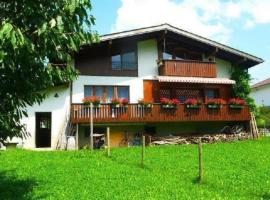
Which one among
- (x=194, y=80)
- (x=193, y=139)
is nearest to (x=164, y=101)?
(x=194, y=80)

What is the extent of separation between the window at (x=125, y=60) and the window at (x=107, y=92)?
131 centimetres

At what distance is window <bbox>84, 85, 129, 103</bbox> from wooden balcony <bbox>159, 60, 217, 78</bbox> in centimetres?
267

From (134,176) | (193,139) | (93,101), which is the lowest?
(134,176)

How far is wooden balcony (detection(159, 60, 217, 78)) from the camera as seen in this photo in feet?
89.2

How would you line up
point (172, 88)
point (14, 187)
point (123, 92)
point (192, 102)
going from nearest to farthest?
point (14, 187) → point (192, 102) → point (123, 92) → point (172, 88)

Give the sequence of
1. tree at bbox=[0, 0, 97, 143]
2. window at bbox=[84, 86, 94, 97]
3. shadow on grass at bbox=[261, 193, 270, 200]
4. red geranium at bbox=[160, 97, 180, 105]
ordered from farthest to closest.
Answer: window at bbox=[84, 86, 94, 97]
red geranium at bbox=[160, 97, 180, 105]
shadow on grass at bbox=[261, 193, 270, 200]
tree at bbox=[0, 0, 97, 143]

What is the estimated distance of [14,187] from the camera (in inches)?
435

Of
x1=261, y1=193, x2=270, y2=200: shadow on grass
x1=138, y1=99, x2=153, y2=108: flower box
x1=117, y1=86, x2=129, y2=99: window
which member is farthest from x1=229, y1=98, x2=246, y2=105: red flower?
x1=261, y1=193, x2=270, y2=200: shadow on grass

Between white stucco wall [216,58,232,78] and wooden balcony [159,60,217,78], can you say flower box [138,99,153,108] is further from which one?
white stucco wall [216,58,232,78]

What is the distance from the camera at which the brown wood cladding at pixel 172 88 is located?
2750 centimetres

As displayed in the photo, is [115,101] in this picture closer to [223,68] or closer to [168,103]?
[168,103]

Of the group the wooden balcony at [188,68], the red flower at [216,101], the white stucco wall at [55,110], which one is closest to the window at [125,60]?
the wooden balcony at [188,68]

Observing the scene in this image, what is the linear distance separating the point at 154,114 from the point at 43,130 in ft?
23.9

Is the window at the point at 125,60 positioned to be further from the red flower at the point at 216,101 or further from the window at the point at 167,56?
the red flower at the point at 216,101
